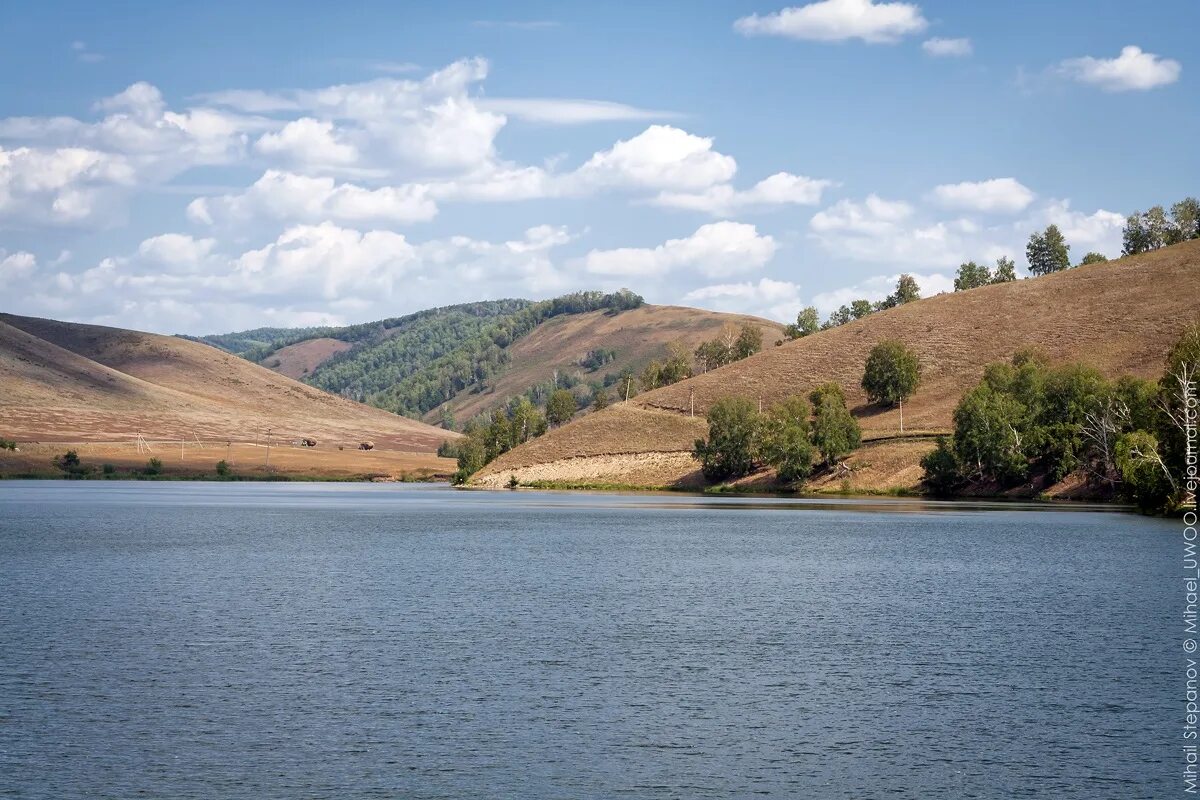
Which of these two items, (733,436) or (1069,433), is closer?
(1069,433)

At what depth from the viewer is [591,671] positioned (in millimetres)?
37750

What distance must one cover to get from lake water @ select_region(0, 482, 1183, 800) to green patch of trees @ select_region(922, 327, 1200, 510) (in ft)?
67.9

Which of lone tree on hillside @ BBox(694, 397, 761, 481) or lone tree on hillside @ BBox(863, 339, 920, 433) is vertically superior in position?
lone tree on hillside @ BBox(863, 339, 920, 433)

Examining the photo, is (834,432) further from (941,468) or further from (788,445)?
(941,468)

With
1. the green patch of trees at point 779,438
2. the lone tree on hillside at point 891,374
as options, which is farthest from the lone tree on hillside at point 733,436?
the lone tree on hillside at point 891,374

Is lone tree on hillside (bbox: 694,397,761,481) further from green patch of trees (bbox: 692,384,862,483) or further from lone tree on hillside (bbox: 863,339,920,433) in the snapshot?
lone tree on hillside (bbox: 863,339,920,433)

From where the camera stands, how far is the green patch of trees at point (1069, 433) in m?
94.2

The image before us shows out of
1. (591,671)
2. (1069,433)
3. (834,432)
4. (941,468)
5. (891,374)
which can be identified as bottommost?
(591,671)

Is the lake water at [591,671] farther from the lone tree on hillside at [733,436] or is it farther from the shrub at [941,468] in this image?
the lone tree on hillside at [733,436]

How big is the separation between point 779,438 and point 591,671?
117832 mm

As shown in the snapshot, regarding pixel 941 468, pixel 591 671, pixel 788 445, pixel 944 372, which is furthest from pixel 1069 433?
pixel 591 671

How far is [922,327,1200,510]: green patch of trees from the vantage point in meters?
94.2

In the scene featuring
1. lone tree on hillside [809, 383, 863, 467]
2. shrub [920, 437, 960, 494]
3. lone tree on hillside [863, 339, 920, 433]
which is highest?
lone tree on hillside [863, 339, 920, 433]

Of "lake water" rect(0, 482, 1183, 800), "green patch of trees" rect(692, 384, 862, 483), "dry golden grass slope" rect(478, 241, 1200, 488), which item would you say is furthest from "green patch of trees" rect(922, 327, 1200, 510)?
"dry golden grass slope" rect(478, 241, 1200, 488)
